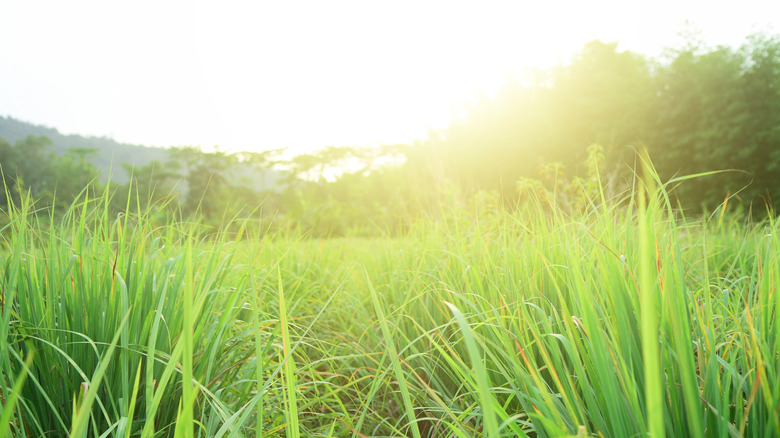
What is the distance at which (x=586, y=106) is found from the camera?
1365 centimetres

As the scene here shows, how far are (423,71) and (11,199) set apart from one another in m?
6.00

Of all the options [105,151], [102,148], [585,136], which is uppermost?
[585,136]

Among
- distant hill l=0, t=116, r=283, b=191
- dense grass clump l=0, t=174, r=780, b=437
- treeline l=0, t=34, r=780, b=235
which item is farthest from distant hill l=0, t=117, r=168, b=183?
treeline l=0, t=34, r=780, b=235

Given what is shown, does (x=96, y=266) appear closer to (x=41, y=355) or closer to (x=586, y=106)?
(x=41, y=355)

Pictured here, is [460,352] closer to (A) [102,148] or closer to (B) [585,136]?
(A) [102,148]

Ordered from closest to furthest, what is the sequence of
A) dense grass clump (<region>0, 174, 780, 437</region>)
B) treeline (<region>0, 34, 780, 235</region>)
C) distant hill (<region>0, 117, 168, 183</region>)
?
dense grass clump (<region>0, 174, 780, 437</region>) < distant hill (<region>0, 117, 168, 183</region>) < treeline (<region>0, 34, 780, 235</region>)

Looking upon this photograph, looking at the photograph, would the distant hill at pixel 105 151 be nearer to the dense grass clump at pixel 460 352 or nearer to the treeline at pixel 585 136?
the dense grass clump at pixel 460 352

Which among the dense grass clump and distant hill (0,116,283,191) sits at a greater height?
distant hill (0,116,283,191)

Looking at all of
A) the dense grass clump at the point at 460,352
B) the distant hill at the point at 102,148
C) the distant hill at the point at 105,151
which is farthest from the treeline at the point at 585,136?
the dense grass clump at the point at 460,352

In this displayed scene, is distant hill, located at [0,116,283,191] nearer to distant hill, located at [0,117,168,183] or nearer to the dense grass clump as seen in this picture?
distant hill, located at [0,117,168,183]

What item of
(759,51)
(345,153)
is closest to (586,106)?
(759,51)

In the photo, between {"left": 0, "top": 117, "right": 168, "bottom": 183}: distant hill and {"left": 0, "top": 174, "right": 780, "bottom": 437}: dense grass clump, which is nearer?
{"left": 0, "top": 174, "right": 780, "bottom": 437}: dense grass clump

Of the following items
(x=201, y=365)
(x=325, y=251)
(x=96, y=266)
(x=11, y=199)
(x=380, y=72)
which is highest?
(x=380, y=72)

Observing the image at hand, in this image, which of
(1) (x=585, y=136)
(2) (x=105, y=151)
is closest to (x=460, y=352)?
(2) (x=105, y=151)
